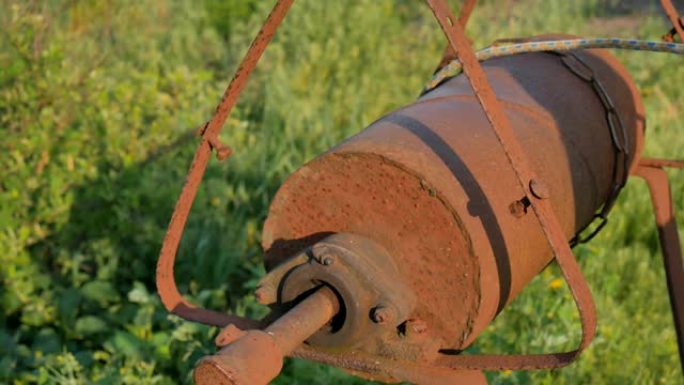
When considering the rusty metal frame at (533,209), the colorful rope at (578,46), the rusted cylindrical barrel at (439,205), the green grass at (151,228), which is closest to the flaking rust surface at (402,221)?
the rusted cylindrical barrel at (439,205)

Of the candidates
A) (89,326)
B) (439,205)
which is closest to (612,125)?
(439,205)

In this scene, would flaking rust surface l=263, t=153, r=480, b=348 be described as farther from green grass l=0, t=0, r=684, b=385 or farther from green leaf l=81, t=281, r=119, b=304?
green leaf l=81, t=281, r=119, b=304

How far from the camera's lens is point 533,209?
1.58 metres

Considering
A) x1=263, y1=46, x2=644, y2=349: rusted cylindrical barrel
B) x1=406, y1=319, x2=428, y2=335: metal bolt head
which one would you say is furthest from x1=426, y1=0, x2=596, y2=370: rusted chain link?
x1=406, y1=319, x2=428, y2=335: metal bolt head

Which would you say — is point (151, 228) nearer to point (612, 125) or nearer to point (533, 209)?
point (612, 125)

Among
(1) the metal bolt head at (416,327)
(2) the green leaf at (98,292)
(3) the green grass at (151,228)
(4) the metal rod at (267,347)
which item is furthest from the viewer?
(2) the green leaf at (98,292)

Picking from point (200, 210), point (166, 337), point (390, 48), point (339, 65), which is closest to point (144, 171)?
point (200, 210)

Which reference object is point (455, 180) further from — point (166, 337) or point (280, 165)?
point (280, 165)

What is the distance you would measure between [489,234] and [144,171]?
2.45 meters

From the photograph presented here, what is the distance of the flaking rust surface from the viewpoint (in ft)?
5.68

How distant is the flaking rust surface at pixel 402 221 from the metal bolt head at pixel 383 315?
0.11 metres

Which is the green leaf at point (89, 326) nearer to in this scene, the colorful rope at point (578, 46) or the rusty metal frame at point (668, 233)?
the colorful rope at point (578, 46)

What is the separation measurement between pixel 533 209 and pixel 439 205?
0.19 m

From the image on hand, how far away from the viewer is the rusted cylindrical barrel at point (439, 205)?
5.68ft
